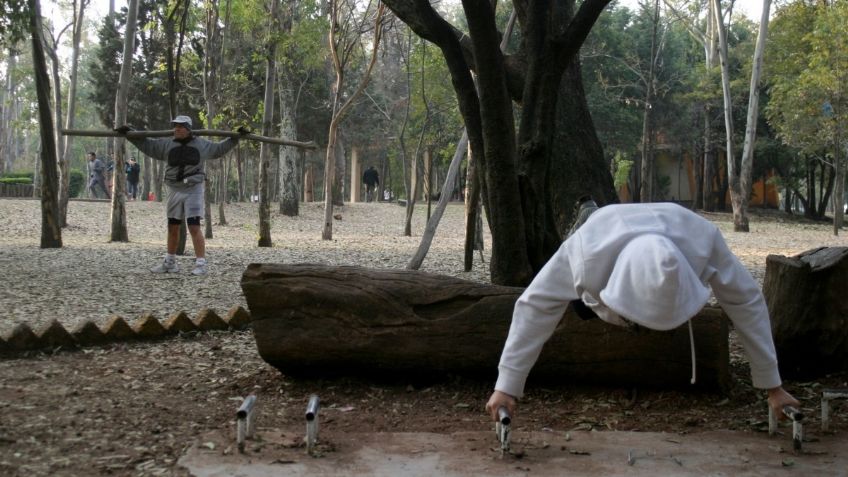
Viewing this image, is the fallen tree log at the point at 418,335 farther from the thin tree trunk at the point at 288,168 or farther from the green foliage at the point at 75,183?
the green foliage at the point at 75,183

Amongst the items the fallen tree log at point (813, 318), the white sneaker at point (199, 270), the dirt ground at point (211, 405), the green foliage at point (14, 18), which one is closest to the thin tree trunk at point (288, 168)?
the green foliage at point (14, 18)

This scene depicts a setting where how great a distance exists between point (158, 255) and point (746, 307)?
10.7 meters

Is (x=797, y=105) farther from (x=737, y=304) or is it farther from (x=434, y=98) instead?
(x=737, y=304)

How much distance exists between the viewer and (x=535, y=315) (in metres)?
3.48

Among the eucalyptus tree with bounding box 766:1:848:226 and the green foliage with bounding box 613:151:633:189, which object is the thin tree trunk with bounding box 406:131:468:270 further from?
the green foliage with bounding box 613:151:633:189

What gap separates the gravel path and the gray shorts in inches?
30.7

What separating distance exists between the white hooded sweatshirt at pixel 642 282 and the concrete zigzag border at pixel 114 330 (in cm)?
390

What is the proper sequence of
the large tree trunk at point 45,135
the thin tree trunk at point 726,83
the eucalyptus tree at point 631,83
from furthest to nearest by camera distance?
the eucalyptus tree at point 631,83, the thin tree trunk at point 726,83, the large tree trunk at point 45,135

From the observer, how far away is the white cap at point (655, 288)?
9.45 feet

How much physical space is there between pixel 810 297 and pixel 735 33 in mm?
41508

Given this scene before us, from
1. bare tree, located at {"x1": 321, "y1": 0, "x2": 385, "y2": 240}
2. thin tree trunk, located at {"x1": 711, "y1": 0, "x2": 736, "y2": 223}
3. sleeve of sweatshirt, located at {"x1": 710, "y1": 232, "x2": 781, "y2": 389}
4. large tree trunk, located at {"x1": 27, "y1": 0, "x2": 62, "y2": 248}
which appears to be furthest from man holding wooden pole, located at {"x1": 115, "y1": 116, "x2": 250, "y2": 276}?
thin tree trunk, located at {"x1": 711, "y1": 0, "x2": 736, "y2": 223}

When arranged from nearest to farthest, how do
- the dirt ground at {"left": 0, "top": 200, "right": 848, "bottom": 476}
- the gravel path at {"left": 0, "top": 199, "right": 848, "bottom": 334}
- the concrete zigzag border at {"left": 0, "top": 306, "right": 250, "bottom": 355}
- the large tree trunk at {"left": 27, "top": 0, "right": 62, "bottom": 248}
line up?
the dirt ground at {"left": 0, "top": 200, "right": 848, "bottom": 476}, the concrete zigzag border at {"left": 0, "top": 306, "right": 250, "bottom": 355}, the gravel path at {"left": 0, "top": 199, "right": 848, "bottom": 334}, the large tree trunk at {"left": 27, "top": 0, "right": 62, "bottom": 248}

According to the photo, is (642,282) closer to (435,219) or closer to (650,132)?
(435,219)

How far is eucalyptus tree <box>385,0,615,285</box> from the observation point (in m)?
6.20
